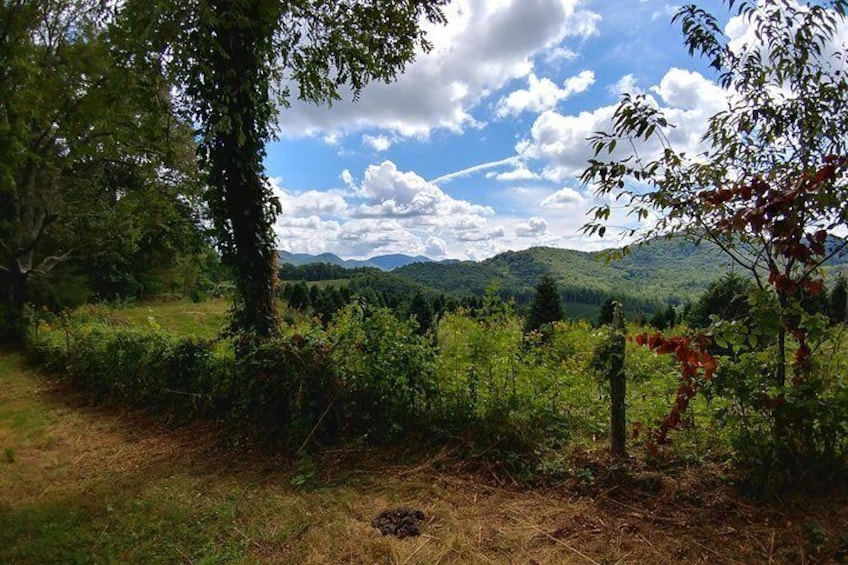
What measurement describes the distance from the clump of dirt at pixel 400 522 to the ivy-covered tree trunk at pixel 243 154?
2.99 meters

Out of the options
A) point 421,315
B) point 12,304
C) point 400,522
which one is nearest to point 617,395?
point 400,522

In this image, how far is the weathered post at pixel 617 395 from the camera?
3691 mm

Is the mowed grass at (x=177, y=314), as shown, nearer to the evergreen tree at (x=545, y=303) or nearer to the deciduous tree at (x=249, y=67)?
the deciduous tree at (x=249, y=67)

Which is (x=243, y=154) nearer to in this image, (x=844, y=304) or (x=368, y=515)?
(x=368, y=515)

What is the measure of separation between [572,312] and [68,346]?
115m

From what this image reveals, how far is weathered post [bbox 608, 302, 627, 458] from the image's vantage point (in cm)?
369

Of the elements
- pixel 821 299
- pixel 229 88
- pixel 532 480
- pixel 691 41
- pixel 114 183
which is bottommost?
pixel 532 480

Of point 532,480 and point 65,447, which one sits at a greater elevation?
point 532,480

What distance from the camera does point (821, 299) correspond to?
2941 mm

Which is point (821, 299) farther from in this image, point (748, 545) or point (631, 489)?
point (631, 489)

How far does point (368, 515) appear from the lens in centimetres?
341

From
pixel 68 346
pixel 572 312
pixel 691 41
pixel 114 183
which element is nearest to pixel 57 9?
pixel 114 183

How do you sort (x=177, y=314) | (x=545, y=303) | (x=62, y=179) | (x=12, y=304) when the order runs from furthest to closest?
(x=545, y=303) < (x=177, y=314) < (x=62, y=179) < (x=12, y=304)

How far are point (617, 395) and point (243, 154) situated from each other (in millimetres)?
4852
